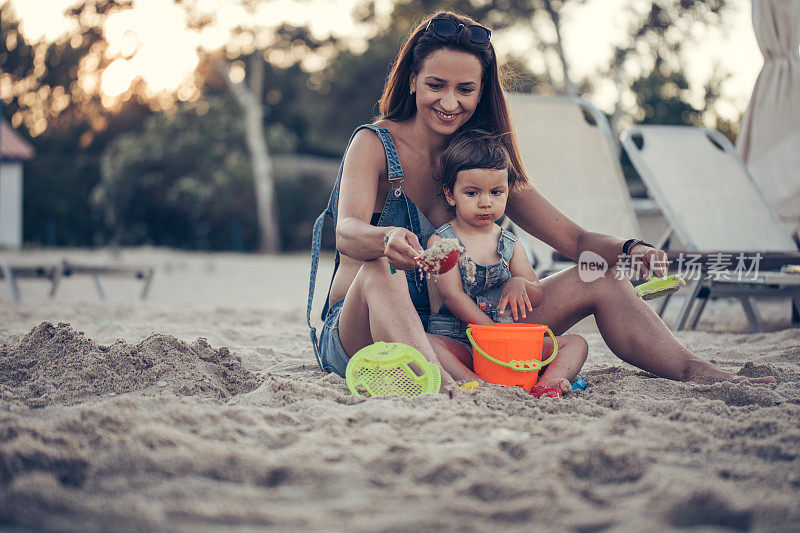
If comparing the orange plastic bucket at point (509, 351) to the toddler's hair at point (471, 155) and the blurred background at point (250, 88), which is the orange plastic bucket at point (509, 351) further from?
the blurred background at point (250, 88)

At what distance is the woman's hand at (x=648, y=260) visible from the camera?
2244mm

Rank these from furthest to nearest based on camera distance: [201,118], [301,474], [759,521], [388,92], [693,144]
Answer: [201,118]
[693,144]
[388,92]
[301,474]
[759,521]

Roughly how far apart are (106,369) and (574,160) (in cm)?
382

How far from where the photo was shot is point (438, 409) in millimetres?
1776

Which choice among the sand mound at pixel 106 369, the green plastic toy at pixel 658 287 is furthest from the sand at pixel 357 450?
the green plastic toy at pixel 658 287

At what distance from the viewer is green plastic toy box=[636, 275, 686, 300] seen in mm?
2298

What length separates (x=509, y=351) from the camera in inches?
82.7

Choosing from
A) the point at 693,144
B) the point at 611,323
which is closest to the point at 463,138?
the point at 611,323

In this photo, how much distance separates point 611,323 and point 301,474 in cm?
135

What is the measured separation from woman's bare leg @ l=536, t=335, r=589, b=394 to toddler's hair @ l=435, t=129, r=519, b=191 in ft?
2.00

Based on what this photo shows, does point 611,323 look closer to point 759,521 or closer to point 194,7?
point 759,521

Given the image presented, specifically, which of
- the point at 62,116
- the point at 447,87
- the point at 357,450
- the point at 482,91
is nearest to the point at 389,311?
the point at 357,450

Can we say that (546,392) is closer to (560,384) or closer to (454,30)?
(560,384)

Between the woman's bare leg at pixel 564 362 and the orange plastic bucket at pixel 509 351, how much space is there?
5 centimetres
